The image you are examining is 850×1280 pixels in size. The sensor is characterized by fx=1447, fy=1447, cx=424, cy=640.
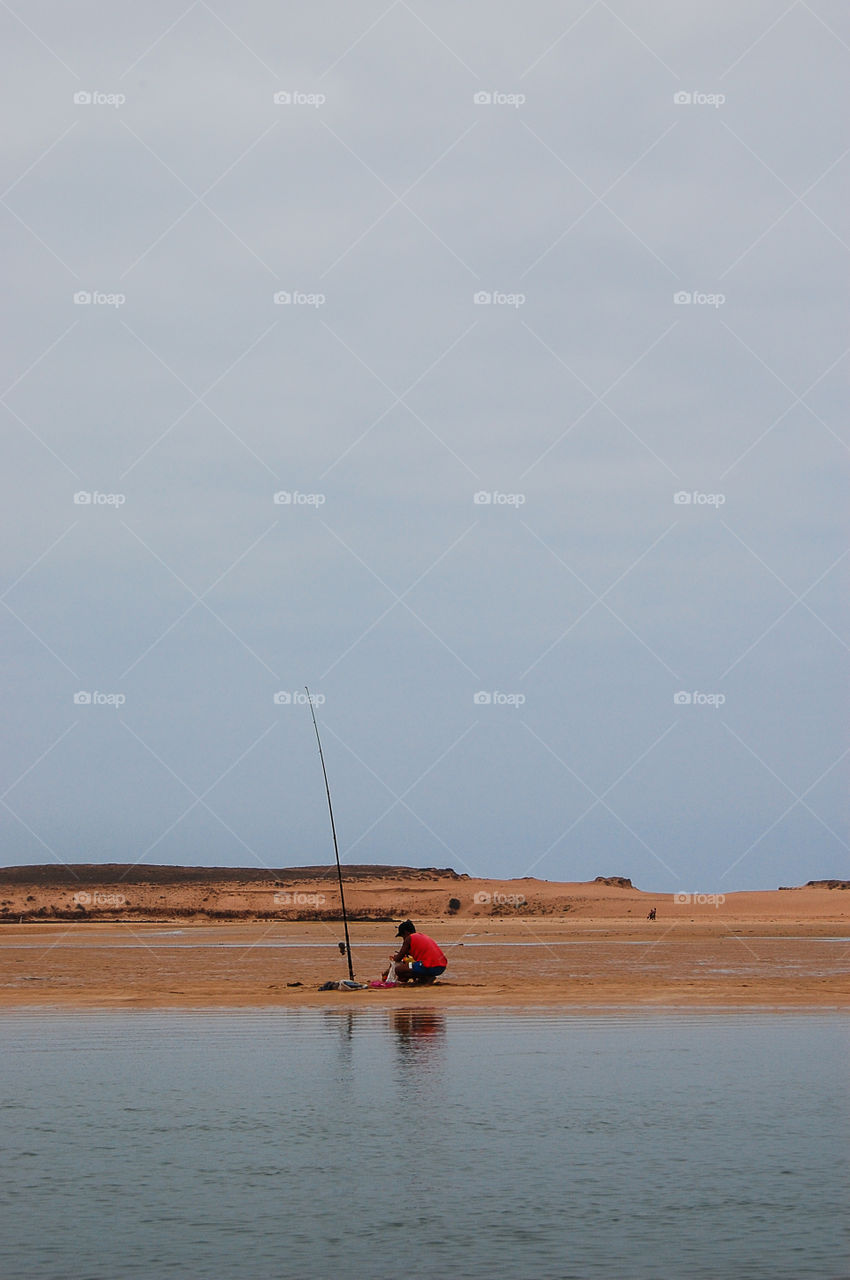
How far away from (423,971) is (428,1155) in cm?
1360

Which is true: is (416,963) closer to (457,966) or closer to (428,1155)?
(457,966)

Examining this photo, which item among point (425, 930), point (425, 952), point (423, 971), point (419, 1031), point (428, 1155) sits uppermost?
point (425, 930)

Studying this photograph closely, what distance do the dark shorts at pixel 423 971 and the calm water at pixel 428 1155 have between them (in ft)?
20.2

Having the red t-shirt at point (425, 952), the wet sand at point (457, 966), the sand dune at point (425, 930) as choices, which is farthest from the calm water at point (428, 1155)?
the red t-shirt at point (425, 952)

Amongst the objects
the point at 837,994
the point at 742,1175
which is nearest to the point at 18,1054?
the point at 742,1175

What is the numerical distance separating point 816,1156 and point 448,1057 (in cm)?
585

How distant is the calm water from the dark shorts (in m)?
6.15

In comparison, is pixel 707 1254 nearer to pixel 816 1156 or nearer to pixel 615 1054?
pixel 816 1156

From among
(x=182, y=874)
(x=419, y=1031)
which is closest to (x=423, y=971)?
(x=419, y=1031)

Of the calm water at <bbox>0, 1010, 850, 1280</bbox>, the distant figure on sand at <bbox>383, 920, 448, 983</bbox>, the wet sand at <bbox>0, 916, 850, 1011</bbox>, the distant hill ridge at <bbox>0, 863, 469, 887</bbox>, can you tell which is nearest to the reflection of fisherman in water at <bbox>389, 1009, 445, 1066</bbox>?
the calm water at <bbox>0, 1010, 850, 1280</bbox>

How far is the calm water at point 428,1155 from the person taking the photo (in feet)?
27.9

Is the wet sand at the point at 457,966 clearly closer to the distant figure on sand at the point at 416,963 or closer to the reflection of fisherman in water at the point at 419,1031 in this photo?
the distant figure on sand at the point at 416,963

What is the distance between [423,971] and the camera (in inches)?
969

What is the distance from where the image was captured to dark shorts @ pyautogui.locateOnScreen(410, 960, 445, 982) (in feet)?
80.7
